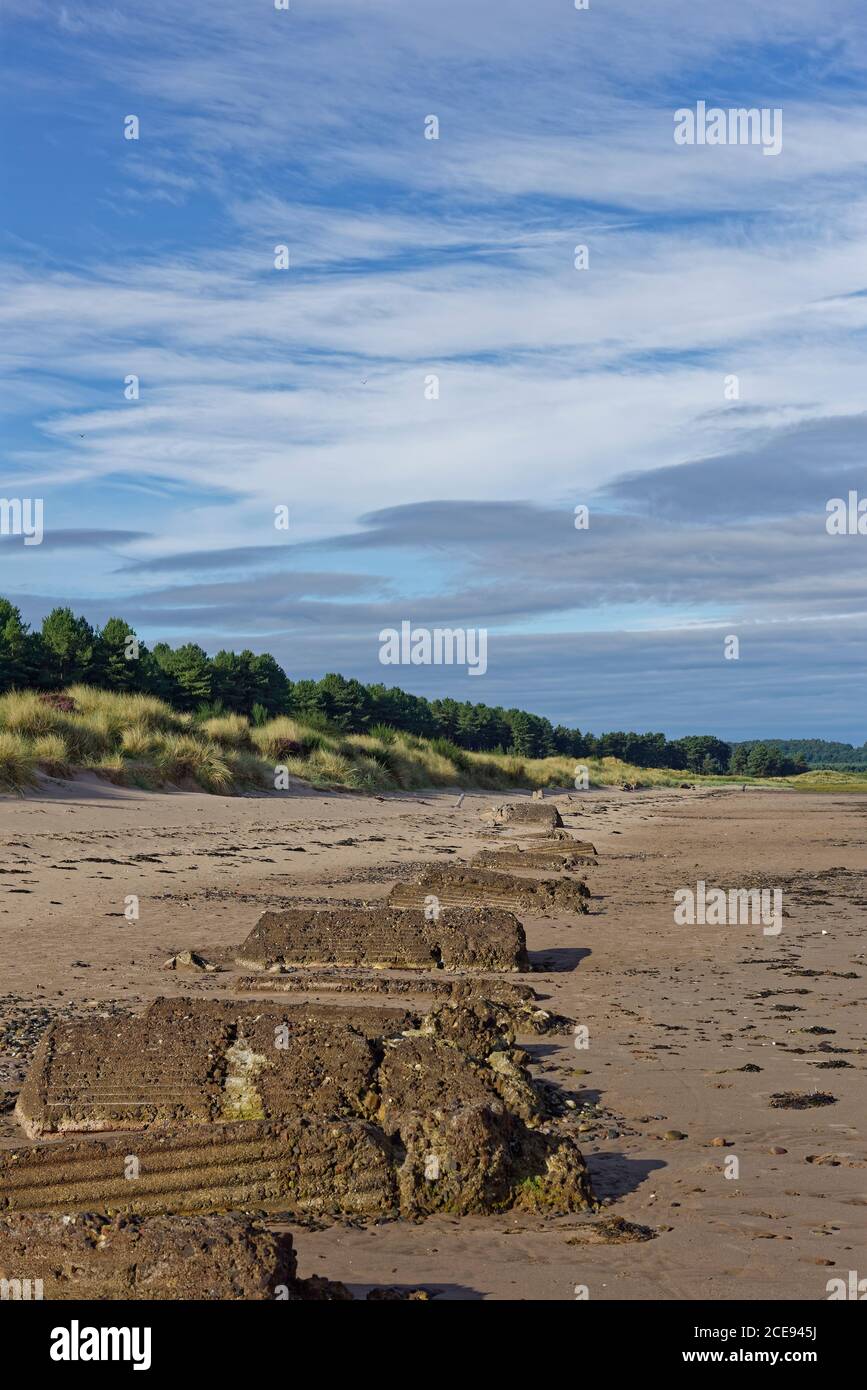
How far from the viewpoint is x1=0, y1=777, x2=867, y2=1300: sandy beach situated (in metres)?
4.66

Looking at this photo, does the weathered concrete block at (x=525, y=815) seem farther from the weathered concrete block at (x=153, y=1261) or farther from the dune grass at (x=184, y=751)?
the weathered concrete block at (x=153, y=1261)

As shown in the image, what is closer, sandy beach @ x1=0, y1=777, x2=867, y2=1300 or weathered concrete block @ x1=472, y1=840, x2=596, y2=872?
sandy beach @ x1=0, y1=777, x2=867, y2=1300

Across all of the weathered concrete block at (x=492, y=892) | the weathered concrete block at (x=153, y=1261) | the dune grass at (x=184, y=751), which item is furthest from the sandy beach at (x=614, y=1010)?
the dune grass at (x=184, y=751)

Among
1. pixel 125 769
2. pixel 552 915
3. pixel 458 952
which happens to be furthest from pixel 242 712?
pixel 458 952

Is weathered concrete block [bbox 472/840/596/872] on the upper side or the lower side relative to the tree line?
lower

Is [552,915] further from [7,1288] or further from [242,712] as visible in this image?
[242,712]

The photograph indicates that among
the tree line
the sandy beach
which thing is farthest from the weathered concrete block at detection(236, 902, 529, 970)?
Answer: the tree line

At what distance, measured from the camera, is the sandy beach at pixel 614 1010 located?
4.66m

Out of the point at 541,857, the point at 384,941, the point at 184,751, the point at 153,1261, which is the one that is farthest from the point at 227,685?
the point at 153,1261

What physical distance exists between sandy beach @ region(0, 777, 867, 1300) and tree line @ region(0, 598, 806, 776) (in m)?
12.9

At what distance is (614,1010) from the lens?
930 cm

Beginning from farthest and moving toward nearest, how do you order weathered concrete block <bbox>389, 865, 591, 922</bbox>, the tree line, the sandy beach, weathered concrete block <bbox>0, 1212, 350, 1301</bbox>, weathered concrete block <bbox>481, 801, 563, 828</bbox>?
1. the tree line
2. weathered concrete block <bbox>481, 801, 563, 828</bbox>
3. weathered concrete block <bbox>389, 865, 591, 922</bbox>
4. the sandy beach
5. weathered concrete block <bbox>0, 1212, 350, 1301</bbox>

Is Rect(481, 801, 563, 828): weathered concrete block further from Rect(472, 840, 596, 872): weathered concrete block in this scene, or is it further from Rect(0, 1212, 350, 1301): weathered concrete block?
Rect(0, 1212, 350, 1301): weathered concrete block
